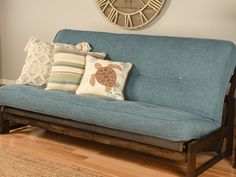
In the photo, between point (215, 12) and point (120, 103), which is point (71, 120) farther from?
point (215, 12)

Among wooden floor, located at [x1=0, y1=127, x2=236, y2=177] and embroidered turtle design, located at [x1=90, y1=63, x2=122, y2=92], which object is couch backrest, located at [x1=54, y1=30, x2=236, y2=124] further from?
wooden floor, located at [x1=0, y1=127, x2=236, y2=177]

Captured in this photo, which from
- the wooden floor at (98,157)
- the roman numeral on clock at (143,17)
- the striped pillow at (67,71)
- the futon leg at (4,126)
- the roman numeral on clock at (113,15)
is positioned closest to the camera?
the wooden floor at (98,157)

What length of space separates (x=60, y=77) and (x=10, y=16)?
2056 millimetres

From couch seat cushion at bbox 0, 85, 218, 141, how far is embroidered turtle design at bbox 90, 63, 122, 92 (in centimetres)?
17

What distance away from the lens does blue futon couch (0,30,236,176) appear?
2.35m

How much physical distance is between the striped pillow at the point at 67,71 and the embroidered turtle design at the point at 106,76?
0.18 meters

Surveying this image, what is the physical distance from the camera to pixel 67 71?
3045mm

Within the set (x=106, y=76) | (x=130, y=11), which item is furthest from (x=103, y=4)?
(x=106, y=76)

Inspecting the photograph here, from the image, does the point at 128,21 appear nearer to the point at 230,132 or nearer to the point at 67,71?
the point at 67,71

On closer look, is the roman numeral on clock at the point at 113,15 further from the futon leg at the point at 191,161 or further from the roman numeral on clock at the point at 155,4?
the futon leg at the point at 191,161

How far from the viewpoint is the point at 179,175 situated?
2.44 metres

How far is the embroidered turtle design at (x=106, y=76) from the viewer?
2.86 m

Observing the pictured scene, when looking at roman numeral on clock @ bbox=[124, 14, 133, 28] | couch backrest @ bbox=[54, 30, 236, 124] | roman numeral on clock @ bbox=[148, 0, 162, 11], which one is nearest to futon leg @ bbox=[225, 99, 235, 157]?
couch backrest @ bbox=[54, 30, 236, 124]

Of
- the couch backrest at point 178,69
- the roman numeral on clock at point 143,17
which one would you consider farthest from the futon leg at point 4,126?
the roman numeral on clock at point 143,17
